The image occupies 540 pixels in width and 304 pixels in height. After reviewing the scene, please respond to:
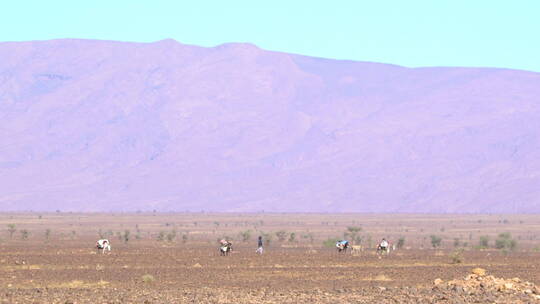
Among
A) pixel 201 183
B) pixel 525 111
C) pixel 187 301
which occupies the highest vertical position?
pixel 525 111

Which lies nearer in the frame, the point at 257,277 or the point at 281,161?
the point at 257,277

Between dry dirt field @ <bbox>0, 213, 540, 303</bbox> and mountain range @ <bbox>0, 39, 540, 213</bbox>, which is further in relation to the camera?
mountain range @ <bbox>0, 39, 540, 213</bbox>

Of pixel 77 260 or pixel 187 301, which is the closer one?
pixel 187 301

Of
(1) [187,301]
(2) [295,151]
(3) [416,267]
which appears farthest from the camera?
(2) [295,151]

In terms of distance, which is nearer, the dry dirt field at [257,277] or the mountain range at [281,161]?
the dry dirt field at [257,277]

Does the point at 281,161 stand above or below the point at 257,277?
above

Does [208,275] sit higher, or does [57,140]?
[57,140]

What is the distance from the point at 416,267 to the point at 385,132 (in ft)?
480

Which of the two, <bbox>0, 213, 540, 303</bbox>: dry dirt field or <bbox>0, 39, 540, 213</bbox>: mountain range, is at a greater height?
<bbox>0, 39, 540, 213</bbox>: mountain range

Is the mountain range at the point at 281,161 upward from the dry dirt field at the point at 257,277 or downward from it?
upward

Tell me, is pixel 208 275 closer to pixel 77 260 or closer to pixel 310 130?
pixel 77 260

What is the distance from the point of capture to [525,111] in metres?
194

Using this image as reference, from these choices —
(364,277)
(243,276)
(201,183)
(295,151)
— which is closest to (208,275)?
(243,276)

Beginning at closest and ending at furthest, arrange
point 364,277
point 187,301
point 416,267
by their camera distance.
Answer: point 187,301 < point 364,277 < point 416,267
